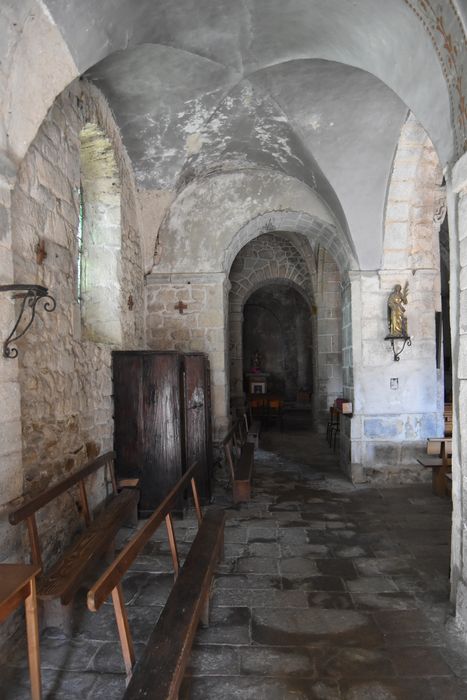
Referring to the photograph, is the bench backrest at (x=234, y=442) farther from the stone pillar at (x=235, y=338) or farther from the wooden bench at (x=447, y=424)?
the wooden bench at (x=447, y=424)

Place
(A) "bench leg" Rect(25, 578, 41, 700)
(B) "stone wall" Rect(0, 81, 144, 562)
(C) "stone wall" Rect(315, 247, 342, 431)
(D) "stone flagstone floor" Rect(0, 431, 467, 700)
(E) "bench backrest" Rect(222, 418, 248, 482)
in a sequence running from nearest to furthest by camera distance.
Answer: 1. (A) "bench leg" Rect(25, 578, 41, 700)
2. (D) "stone flagstone floor" Rect(0, 431, 467, 700)
3. (B) "stone wall" Rect(0, 81, 144, 562)
4. (E) "bench backrest" Rect(222, 418, 248, 482)
5. (C) "stone wall" Rect(315, 247, 342, 431)

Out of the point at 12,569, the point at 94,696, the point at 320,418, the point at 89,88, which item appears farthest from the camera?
the point at 320,418

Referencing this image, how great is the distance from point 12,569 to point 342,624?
187cm

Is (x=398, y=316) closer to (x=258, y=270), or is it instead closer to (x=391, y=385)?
(x=391, y=385)

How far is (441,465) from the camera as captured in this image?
527cm

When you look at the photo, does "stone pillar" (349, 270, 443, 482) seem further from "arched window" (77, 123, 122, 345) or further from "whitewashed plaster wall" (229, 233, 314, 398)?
"whitewashed plaster wall" (229, 233, 314, 398)

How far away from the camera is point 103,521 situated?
3207 millimetres

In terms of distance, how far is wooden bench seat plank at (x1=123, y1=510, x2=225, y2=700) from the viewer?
5.57 ft

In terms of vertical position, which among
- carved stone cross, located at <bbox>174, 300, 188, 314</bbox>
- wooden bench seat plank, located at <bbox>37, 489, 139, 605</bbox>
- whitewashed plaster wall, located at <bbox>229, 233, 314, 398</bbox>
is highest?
whitewashed plaster wall, located at <bbox>229, 233, 314, 398</bbox>

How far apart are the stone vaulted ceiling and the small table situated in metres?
2.85

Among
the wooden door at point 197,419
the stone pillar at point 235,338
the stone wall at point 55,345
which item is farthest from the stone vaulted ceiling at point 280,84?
the stone pillar at point 235,338

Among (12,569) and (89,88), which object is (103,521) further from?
(89,88)

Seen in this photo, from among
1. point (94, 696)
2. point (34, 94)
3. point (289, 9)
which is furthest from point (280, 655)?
point (289, 9)

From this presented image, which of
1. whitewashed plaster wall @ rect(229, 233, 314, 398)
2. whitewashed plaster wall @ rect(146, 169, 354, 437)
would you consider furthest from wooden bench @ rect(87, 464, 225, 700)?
whitewashed plaster wall @ rect(229, 233, 314, 398)
